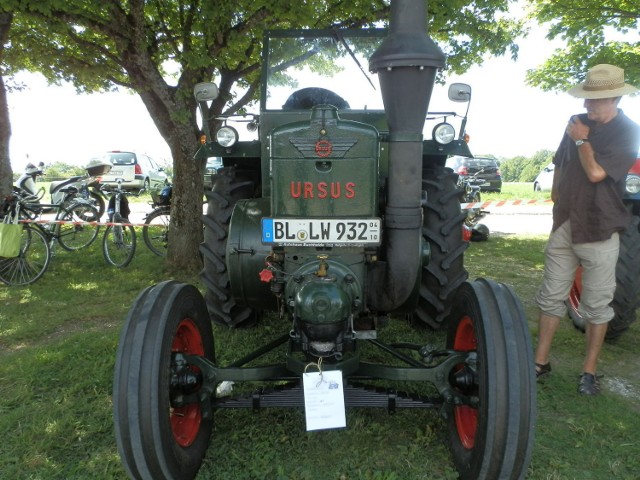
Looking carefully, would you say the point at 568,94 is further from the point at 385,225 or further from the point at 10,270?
the point at 10,270

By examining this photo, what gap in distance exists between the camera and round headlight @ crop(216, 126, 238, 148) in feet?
12.3

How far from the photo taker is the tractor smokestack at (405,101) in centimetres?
236

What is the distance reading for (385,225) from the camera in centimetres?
254

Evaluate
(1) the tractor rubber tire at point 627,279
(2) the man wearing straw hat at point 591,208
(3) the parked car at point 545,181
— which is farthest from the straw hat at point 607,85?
(3) the parked car at point 545,181

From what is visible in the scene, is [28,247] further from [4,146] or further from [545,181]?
[545,181]

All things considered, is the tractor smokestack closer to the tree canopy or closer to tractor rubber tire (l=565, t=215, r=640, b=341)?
tractor rubber tire (l=565, t=215, r=640, b=341)

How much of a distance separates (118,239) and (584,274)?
18.9ft

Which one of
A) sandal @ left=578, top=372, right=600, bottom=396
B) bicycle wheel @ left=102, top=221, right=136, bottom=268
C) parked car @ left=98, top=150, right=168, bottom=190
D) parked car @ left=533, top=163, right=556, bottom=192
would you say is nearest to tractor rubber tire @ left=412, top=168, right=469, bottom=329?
Answer: sandal @ left=578, top=372, right=600, bottom=396

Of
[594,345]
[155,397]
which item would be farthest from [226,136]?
[594,345]

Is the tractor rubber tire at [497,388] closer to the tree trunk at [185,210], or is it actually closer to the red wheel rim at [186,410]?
the red wheel rim at [186,410]

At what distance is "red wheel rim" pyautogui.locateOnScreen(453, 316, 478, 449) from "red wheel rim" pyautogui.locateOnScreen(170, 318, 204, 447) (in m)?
1.23

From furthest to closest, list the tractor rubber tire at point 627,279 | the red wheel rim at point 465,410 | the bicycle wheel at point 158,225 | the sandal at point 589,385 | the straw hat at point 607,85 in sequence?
the bicycle wheel at point 158,225 → the tractor rubber tire at point 627,279 → the sandal at point 589,385 → the straw hat at point 607,85 → the red wheel rim at point 465,410

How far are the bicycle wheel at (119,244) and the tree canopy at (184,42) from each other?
3.48 ft

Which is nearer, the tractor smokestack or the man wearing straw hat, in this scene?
the tractor smokestack
